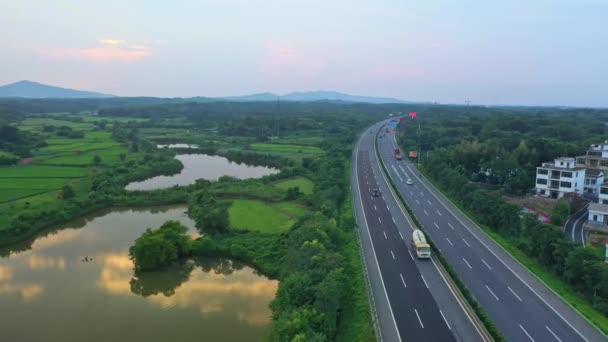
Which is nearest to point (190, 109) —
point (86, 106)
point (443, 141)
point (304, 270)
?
point (86, 106)

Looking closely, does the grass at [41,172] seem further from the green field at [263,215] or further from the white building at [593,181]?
the white building at [593,181]

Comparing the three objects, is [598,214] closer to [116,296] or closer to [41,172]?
[116,296]

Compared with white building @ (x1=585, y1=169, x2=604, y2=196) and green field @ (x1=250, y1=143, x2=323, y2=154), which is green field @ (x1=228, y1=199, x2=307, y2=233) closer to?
white building @ (x1=585, y1=169, x2=604, y2=196)

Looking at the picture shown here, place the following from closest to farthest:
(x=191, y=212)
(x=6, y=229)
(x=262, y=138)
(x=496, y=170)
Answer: (x=6, y=229), (x=191, y=212), (x=496, y=170), (x=262, y=138)

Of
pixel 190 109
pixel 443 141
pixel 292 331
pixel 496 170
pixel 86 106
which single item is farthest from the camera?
pixel 86 106

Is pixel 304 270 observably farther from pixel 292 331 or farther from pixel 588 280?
pixel 588 280

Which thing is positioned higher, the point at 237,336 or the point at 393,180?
the point at 393,180

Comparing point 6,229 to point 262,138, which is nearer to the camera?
point 6,229
